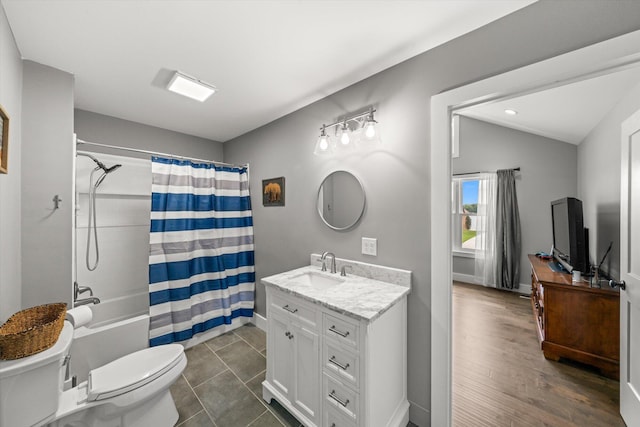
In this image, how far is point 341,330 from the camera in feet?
4.09

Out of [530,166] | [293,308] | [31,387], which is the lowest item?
[31,387]

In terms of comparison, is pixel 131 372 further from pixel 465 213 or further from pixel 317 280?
pixel 465 213

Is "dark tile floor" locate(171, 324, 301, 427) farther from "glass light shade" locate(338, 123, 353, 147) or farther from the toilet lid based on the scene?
"glass light shade" locate(338, 123, 353, 147)

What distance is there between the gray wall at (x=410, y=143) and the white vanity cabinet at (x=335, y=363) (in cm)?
21

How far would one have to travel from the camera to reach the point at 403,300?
1.50 m

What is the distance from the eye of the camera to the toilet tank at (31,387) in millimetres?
895

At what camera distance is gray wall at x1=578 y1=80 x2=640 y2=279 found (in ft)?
6.62

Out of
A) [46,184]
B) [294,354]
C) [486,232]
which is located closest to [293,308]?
[294,354]

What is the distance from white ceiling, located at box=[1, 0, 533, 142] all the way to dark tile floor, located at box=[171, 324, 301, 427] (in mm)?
2380

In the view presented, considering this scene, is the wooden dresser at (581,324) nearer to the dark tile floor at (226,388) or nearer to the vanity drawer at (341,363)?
the vanity drawer at (341,363)

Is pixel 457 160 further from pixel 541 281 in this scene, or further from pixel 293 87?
pixel 293 87

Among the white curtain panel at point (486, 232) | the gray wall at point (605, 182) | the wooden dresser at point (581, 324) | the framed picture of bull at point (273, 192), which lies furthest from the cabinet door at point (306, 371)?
the white curtain panel at point (486, 232)

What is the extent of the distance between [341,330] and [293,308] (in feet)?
1.26

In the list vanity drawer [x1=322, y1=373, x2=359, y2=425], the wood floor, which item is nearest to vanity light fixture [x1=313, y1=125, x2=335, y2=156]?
vanity drawer [x1=322, y1=373, x2=359, y2=425]
